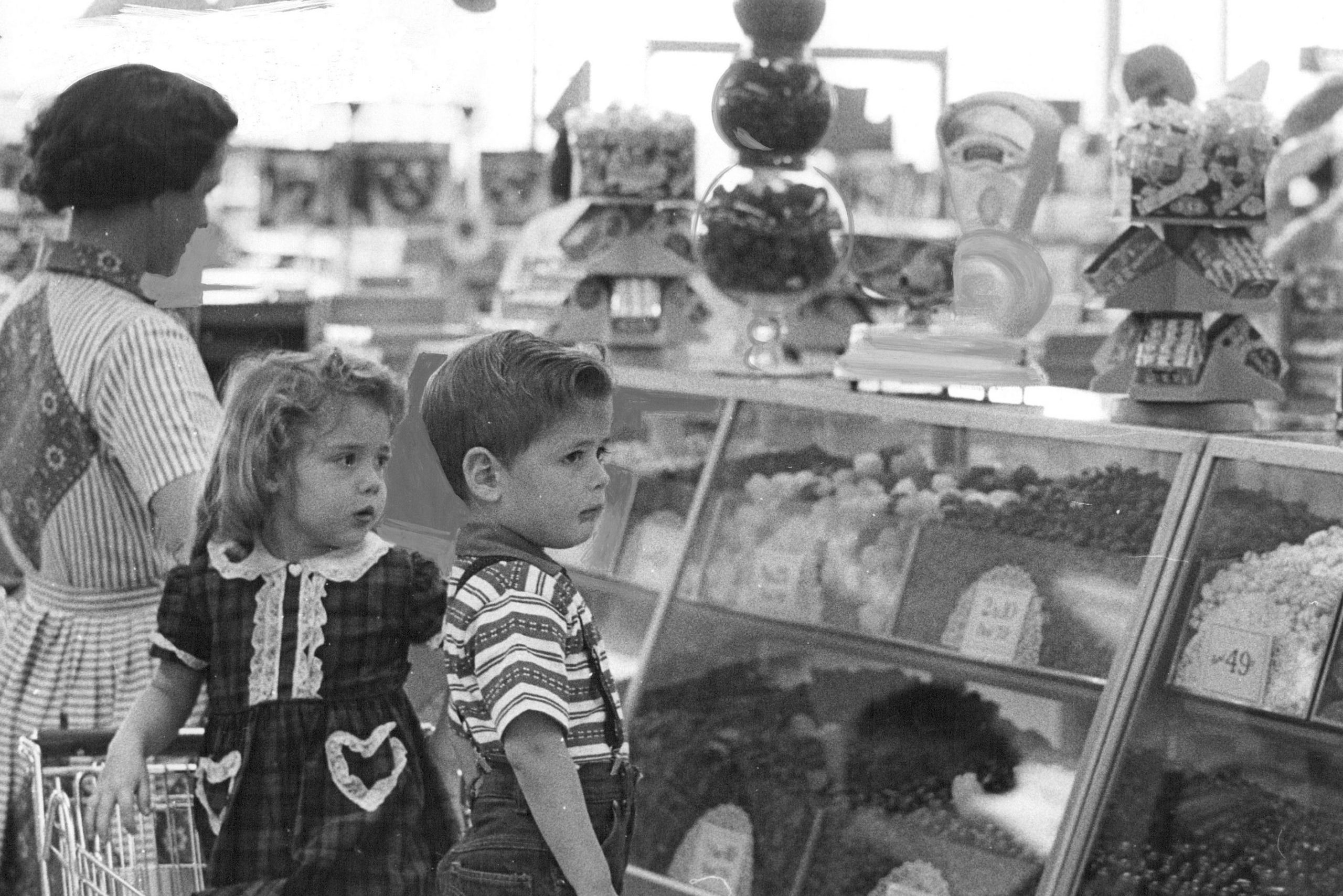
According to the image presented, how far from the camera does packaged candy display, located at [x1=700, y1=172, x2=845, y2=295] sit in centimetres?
333

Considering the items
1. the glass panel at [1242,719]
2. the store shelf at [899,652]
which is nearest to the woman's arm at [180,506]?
the store shelf at [899,652]

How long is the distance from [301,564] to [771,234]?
5.11 feet

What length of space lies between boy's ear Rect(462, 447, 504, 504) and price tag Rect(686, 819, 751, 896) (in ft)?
4.17

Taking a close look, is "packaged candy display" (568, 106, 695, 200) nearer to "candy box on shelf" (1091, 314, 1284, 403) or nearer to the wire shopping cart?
"candy box on shelf" (1091, 314, 1284, 403)

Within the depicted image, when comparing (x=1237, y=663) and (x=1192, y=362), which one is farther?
(x=1192, y=362)

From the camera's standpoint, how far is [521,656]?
5.22 feet

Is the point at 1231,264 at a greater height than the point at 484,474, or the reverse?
the point at 1231,264

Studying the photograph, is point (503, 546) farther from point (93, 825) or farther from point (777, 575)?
point (777, 575)

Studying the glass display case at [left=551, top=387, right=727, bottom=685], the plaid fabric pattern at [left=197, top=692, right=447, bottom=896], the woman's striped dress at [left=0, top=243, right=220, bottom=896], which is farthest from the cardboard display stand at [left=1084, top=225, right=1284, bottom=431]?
the woman's striped dress at [left=0, top=243, right=220, bottom=896]

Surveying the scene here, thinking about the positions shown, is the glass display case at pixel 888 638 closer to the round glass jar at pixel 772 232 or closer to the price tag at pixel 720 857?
the price tag at pixel 720 857

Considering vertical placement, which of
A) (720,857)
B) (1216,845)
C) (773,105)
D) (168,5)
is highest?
(773,105)

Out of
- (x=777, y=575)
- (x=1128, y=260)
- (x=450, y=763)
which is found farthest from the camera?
(x=777, y=575)

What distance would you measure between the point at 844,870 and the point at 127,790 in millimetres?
1180

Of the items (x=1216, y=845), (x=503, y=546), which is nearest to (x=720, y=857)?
(x=1216, y=845)
